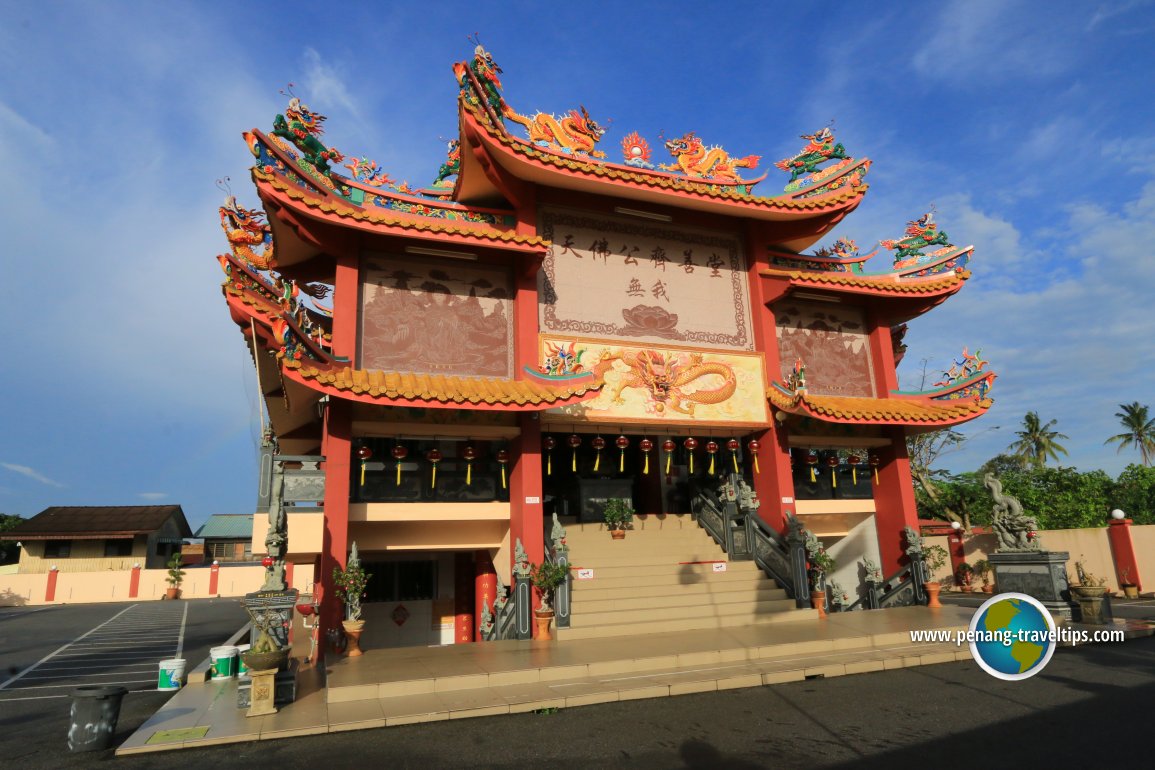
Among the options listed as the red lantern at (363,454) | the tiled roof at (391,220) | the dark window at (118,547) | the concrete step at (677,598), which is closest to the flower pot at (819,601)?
the concrete step at (677,598)

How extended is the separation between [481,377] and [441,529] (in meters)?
3.25

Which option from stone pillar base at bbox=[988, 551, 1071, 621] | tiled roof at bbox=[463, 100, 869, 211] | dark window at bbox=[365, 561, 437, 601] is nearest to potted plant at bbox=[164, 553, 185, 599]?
dark window at bbox=[365, 561, 437, 601]

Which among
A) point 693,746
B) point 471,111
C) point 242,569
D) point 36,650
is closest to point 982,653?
point 693,746

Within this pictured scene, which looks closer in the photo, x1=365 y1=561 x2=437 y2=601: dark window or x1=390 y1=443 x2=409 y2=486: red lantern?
x1=390 y1=443 x2=409 y2=486: red lantern

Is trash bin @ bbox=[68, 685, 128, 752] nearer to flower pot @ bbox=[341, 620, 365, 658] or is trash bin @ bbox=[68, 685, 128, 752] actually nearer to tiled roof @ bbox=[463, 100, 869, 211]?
flower pot @ bbox=[341, 620, 365, 658]

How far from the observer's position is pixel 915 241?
645 inches

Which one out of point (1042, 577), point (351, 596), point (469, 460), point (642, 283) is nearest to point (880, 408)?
point (1042, 577)

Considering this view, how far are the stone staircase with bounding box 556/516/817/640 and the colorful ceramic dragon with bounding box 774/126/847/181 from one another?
9208 mm

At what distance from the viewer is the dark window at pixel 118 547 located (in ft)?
120

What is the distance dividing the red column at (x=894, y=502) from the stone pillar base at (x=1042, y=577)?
99.6 inches

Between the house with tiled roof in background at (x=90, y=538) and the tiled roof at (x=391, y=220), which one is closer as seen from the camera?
the tiled roof at (x=391, y=220)

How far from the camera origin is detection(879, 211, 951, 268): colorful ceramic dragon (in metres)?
16.2

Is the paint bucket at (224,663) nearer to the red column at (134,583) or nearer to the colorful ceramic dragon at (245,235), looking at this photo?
the colorful ceramic dragon at (245,235)

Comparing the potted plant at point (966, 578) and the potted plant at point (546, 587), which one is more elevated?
the potted plant at point (546, 587)
